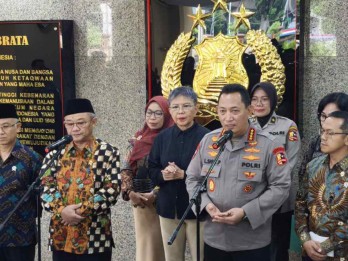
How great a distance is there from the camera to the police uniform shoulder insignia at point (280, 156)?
135 inches

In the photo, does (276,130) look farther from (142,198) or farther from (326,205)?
(142,198)

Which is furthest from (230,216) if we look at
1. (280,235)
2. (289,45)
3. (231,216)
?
(289,45)

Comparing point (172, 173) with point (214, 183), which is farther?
point (172, 173)

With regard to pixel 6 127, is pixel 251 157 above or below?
below

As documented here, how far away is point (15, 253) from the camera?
416 cm

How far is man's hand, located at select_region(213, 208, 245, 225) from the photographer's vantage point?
10.9ft

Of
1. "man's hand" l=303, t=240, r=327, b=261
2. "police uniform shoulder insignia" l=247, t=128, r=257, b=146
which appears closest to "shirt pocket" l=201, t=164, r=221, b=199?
"police uniform shoulder insignia" l=247, t=128, r=257, b=146

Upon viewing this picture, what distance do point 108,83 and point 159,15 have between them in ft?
2.91

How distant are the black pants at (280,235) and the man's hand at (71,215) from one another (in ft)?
4.85

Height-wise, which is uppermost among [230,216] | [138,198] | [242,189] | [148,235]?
[242,189]

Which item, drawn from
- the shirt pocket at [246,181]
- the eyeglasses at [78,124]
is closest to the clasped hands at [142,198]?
the eyeglasses at [78,124]

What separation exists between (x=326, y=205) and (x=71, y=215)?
1.59 meters

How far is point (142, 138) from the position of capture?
4.55 m

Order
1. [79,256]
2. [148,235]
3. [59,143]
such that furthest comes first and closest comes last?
[148,235] → [79,256] → [59,143]
